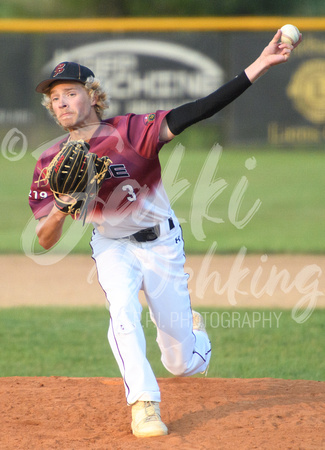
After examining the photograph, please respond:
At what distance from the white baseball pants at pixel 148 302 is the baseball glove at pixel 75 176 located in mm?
364

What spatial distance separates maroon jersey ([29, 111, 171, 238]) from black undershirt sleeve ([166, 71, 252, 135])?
4.2 inches

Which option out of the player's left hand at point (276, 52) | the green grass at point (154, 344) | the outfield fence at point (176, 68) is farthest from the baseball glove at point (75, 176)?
the outfield fence at point (176, 68)

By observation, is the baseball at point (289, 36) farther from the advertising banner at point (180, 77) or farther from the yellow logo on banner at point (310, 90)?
the yellow logo on banner at point (310, 90)

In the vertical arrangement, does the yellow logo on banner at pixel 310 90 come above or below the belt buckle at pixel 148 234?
above

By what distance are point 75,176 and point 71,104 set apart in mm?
551

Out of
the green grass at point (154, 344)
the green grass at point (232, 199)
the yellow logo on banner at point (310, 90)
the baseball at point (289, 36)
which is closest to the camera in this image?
the baseball at point (289, 36)

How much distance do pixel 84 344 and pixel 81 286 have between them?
1761mm

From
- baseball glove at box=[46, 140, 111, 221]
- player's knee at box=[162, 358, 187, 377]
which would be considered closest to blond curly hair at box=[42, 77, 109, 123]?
baseball glove at box=[46, 140, 111, 221]

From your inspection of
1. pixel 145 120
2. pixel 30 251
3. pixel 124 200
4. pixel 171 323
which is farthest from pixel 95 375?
pixel 30 251

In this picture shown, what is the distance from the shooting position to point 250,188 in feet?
46.4

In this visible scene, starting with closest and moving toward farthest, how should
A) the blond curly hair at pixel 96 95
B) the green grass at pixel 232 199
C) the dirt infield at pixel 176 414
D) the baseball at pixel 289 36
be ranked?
1. the dirt infield at pixel 176 414
2. the baseball at pixel 289 36
3. the blond curly hair at pixel 96 95
4. the green grass at pixel 232 199

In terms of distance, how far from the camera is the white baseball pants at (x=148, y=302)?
3672mm

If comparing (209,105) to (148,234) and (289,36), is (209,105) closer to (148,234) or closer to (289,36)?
(289,36)

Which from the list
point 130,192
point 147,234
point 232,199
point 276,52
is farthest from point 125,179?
point 232,199
